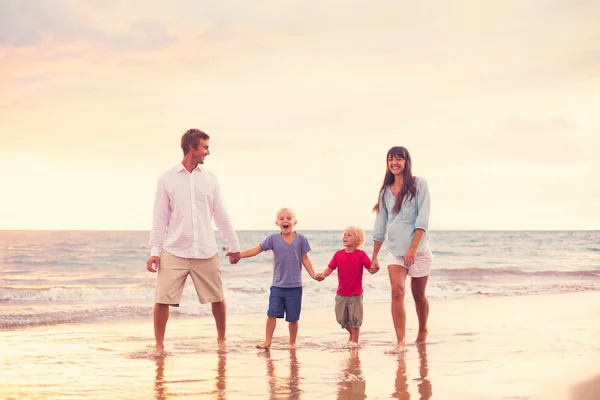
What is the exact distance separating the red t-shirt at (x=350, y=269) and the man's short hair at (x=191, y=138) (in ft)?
6.21

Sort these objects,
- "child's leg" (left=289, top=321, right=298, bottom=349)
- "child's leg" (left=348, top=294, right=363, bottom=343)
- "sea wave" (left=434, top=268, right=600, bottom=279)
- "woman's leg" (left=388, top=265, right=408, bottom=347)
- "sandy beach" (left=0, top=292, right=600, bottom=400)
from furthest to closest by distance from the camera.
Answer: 1. "sea wave" (left=434, top=268, right=600, bottom=279)
2. "child's leg" (left=348, top=294, right=363, bottom=343)
3. "child's leg" (left=289, top=321, right=298, bottom=349)
4. "woman's leg" (left=388, top=265, right=408, bottom=347)
5. "sandy beach" (left=0, top=292, right=600, bottom=400)

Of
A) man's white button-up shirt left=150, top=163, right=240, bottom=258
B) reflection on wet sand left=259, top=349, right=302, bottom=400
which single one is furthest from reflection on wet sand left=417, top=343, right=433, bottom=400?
man's white button-up shirt left=150, top=163, right=240, bottom=258

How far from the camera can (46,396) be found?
4621 millimetres

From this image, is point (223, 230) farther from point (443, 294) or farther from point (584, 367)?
point (443, 294)

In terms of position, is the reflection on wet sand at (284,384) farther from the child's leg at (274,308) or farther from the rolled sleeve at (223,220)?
the rolled sleeve at (223,220)

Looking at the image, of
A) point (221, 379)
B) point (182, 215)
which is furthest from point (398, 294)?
point (182, 215)

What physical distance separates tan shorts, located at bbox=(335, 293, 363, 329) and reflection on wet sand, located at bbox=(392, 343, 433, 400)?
83 centimetres

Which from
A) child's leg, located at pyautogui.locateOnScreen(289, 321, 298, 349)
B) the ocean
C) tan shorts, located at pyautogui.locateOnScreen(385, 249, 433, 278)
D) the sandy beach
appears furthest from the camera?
the ocean

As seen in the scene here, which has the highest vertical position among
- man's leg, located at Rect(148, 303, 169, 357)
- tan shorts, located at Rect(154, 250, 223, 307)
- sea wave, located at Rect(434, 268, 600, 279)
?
tan shorts, located at Rect(154, 250, 223, 307)

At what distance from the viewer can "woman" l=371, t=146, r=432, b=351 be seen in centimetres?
631

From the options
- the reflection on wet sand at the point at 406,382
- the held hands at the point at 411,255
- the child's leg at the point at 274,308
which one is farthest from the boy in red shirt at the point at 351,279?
the reflection on wet sand at the point at 406,382

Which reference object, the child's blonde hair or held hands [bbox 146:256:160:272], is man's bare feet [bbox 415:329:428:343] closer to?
the child's blonde hair

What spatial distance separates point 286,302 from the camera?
6719 mm

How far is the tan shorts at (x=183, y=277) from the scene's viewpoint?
612 centimetres
